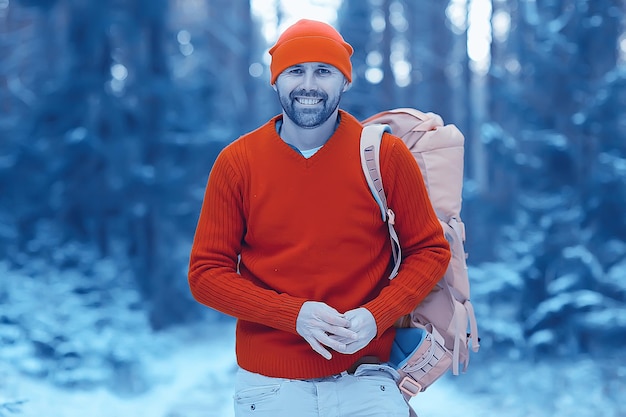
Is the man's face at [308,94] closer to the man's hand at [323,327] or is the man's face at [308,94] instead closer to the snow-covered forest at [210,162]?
the man's hand at [323,327]

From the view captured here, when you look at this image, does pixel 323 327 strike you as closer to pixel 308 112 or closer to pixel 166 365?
pixel 308 112

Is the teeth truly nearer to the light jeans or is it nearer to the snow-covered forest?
the light jeans

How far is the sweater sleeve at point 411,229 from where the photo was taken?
2.03m

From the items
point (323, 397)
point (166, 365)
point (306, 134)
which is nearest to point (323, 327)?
point (323, 397)

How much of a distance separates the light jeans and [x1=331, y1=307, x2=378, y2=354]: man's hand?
0.50 ft

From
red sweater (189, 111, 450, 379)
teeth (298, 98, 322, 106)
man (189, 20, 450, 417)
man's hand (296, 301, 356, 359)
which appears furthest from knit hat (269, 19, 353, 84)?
man's hand (296, 301, 356, 359)

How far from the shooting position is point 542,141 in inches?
236

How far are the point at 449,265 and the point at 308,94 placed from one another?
0.76 metres

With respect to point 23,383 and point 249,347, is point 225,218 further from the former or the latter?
point 23,383

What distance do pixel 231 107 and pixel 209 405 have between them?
3.23 metres

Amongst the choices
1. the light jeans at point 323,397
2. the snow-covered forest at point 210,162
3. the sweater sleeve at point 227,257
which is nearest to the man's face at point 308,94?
the sweater sleeve at point 227,257

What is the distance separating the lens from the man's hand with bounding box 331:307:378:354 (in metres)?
1.88

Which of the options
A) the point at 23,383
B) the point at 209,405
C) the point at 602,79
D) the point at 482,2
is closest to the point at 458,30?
the point at 482,2

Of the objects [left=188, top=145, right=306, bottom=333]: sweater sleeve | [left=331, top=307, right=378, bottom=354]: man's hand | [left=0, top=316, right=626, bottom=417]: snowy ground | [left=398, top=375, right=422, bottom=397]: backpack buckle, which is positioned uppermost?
[left=188, top=145, right=306, bottom=333]: sweater sleeve
